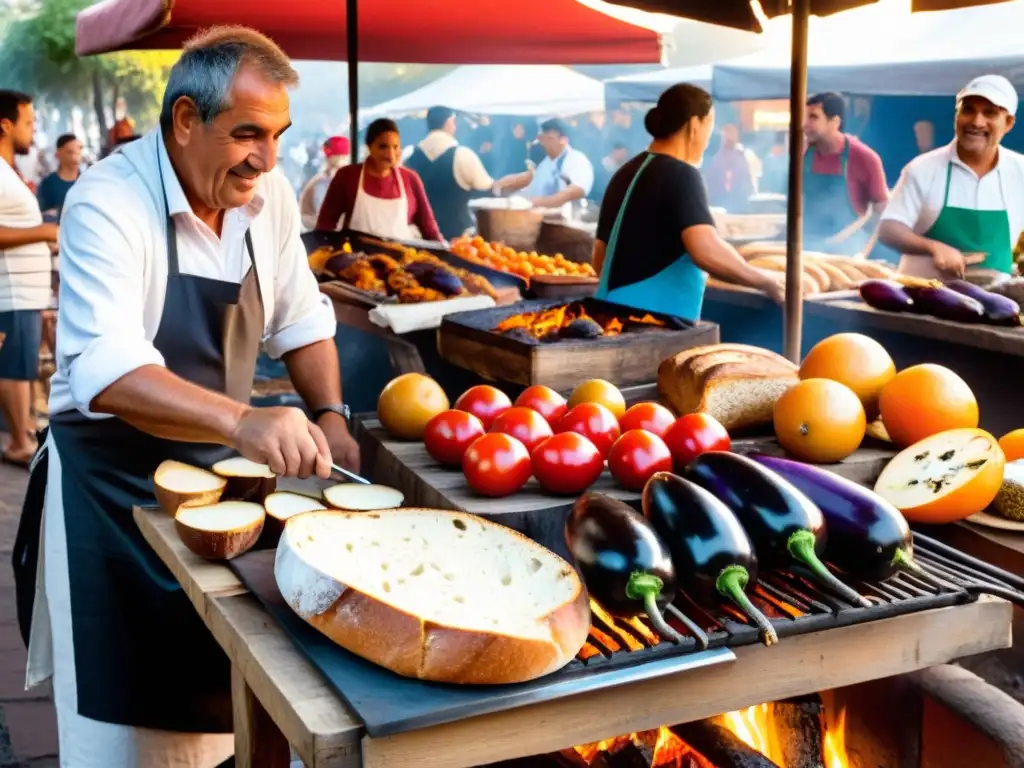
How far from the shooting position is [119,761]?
241 centimetres

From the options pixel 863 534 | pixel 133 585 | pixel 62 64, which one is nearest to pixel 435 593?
pixel 863 534

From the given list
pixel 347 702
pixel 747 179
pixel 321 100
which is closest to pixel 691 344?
pixel 347 702

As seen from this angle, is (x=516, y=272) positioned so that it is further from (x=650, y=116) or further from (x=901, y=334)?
(x=901, y=334)

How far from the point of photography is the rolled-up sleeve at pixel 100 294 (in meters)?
2.07

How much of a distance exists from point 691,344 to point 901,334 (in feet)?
4.00

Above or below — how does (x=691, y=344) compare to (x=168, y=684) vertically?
above

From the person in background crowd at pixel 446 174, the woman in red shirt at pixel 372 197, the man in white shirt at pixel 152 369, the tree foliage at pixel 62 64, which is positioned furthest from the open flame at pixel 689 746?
the tree foliage at pixel 62 64

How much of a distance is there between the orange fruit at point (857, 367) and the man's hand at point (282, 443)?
4.56 feet

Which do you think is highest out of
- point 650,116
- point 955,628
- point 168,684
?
point 650,116

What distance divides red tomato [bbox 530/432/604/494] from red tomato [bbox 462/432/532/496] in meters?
0.04

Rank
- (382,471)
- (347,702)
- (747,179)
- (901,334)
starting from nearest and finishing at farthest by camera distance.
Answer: (347,702), (382,471), (901,334), (747,179)

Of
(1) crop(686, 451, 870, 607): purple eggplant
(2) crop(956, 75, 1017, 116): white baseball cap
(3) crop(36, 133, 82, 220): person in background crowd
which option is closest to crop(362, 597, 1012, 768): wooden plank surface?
(1) crop(686, 451, 870, 607): purple eggplant

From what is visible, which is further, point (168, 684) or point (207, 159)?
point (168, 684)

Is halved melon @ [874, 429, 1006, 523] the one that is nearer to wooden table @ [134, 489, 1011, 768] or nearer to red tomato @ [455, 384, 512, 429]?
wooden table @ [134, 489, 1011, 768]
